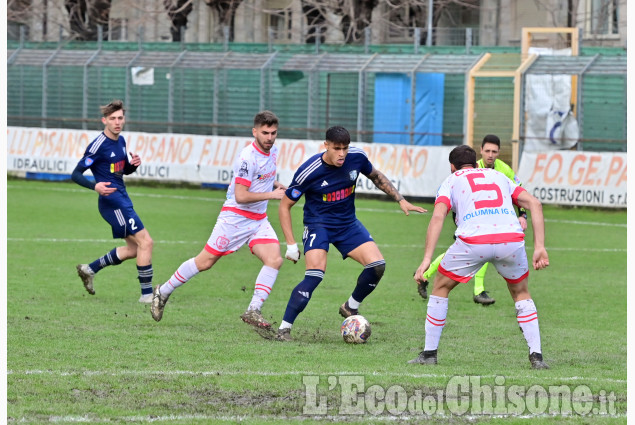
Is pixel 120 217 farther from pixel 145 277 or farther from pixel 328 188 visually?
pixel 328 188

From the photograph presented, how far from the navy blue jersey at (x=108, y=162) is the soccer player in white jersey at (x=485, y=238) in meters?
4.59

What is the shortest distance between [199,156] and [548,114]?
27.7 feet

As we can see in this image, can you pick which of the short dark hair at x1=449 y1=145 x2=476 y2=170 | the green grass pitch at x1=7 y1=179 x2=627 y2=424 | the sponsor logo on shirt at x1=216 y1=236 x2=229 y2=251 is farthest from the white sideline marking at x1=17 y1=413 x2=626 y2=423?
the sponsor logo on shirt at x1=216 y1=236 x2=229 y2=251

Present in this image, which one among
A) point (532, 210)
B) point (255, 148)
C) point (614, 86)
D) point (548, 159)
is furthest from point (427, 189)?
point (532, 210)

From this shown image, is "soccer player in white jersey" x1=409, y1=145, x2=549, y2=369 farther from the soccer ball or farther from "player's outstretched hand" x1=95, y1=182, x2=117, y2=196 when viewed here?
"player's outstretched hand" x1=95, y1=182, x2=117, y2=196

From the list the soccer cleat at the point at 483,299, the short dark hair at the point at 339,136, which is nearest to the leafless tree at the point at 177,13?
the soccer cleat at the point at 483,299

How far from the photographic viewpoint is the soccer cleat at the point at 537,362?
27.9ft

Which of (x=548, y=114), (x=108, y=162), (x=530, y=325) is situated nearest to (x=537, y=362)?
(x=530, y=325)

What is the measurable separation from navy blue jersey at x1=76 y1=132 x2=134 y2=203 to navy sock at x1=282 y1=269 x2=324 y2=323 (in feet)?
10.0

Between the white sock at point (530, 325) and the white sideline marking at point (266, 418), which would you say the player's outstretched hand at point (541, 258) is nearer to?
the white sock at point (530, 325)

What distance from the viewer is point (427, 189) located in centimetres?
2538

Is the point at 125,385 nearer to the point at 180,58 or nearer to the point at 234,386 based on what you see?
the point at 234,386

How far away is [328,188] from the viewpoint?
32.6 ft

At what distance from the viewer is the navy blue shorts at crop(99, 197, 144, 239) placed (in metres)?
12.0
